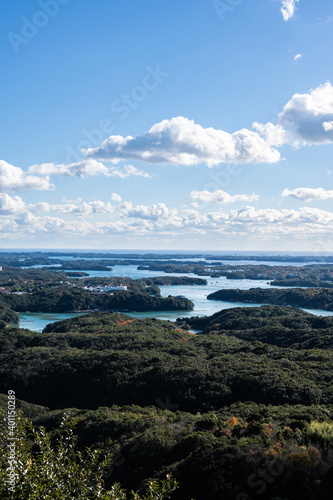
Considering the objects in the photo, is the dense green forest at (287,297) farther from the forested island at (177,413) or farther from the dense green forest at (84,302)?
the forested island at (177,413)

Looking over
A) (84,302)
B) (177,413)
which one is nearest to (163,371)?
(177,413)

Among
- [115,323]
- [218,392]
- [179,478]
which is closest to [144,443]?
[179,478]

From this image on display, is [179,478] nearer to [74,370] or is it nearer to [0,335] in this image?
[74,370]

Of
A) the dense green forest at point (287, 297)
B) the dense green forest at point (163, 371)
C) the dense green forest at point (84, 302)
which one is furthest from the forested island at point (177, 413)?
the dense green forest at point (287, 297)

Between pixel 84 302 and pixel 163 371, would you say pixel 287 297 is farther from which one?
pixel 163 371

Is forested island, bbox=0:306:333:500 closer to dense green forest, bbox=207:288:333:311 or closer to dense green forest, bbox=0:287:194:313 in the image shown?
dense green forest, bbox=0:287:194:313

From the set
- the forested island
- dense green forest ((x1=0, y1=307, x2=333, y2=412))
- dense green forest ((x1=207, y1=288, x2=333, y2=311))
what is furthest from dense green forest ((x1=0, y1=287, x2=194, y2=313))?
dense green forest ((x1=0, y1=307, x2=333, y2=412))
